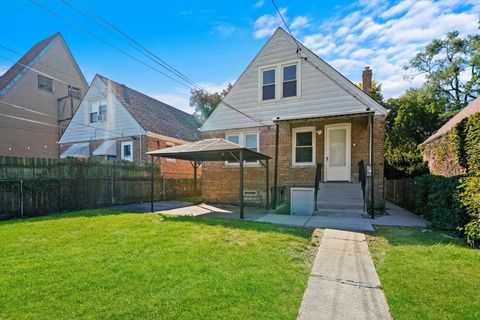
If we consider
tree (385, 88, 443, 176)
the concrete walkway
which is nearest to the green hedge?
the concrete walkway

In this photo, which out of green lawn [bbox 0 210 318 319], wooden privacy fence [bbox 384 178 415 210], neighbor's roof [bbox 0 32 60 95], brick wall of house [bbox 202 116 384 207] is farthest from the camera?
neighbor's roof [bbox 0 32 60 95]

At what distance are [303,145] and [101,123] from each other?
13315 millimetres

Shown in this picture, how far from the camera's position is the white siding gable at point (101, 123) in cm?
1589

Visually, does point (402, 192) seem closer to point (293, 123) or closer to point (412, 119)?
point (293, 123)

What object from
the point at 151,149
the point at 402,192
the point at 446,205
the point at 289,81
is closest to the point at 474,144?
the point at 446,205

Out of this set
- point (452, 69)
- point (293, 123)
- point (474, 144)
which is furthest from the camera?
point (452, 69)

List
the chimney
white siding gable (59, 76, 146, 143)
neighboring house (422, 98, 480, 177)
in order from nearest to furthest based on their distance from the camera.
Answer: neighboring house (422, 98, 480, 177), the chimney, white siding gable (59, 76, 146, 143)

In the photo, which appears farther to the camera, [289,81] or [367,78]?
[289,81]

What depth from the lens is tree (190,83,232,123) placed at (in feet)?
79.4

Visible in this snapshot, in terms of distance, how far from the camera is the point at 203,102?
2503 centimetres

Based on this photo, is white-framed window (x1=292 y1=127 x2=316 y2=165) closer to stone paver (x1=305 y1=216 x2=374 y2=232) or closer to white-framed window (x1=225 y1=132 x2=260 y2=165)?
white-framed window (x1=225 y1=132 x2=260 y2=165)

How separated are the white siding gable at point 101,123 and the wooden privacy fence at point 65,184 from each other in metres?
3.69

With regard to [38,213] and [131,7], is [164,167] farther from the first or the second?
[131,7]

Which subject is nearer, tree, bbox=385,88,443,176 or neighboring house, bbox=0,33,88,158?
neighboring house, bbox=0,33,88,158
